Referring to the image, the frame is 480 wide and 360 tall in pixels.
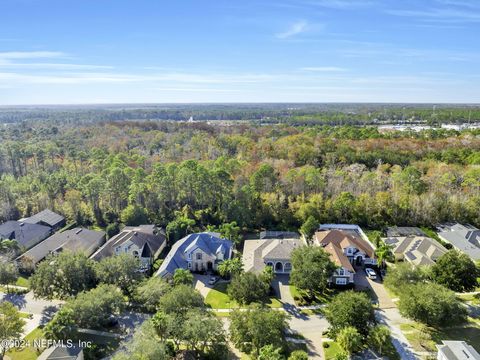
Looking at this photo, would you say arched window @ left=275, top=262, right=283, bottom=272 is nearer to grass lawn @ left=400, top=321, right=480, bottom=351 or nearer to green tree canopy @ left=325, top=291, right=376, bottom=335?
green tree canopy @ left=325, top=291, right=376, bottom=335

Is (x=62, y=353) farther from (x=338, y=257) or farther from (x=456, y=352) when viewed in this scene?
(x=456, y=352)

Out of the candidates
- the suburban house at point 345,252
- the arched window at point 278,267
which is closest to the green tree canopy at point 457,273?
the suburban house at point 345,252

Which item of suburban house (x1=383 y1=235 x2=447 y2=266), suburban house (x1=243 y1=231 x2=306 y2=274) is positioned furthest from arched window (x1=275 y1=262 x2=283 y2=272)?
suburban house (x1=383 y1=235 x2=447 y2=266)

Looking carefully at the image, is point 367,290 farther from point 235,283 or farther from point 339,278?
point 235,283

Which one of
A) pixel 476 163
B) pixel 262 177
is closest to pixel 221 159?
pixel 262 177

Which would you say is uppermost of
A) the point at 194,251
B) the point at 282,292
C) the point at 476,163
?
the point at 476,163

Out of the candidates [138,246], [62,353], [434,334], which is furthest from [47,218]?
[434,334]
